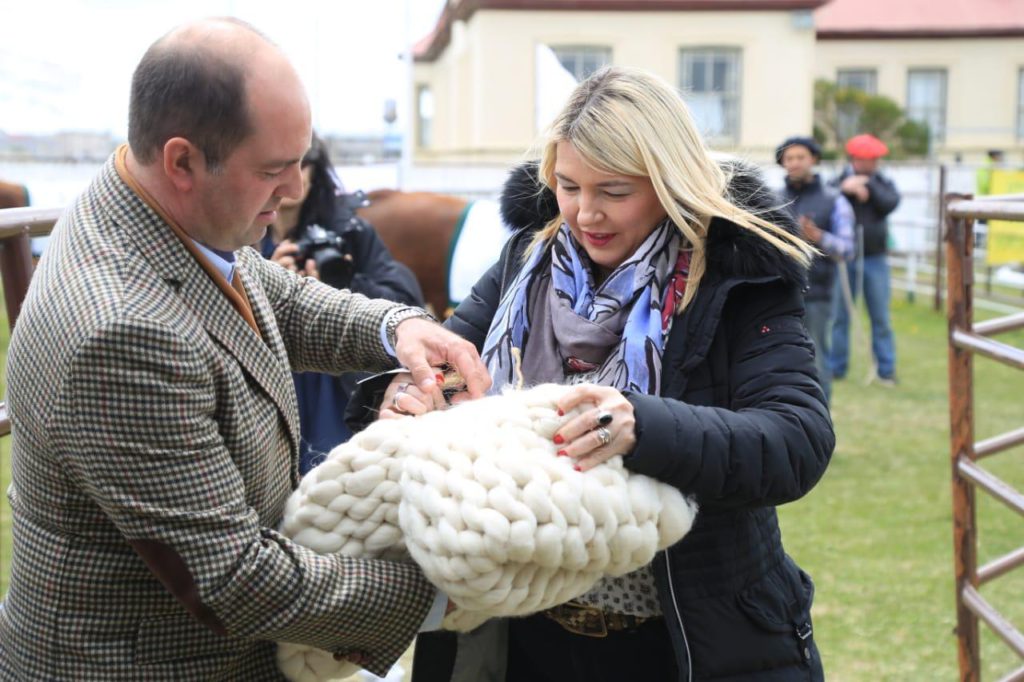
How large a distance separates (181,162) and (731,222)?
39.2 inches

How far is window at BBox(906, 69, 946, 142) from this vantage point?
32719 millimetres

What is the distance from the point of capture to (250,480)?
183cm

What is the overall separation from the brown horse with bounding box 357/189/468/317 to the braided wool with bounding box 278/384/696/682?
486 centimetres

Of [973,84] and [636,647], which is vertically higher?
[973,84]

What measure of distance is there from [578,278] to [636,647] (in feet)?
2.39

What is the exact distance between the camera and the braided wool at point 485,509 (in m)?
1.69

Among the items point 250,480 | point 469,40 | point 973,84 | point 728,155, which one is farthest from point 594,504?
point 973,84

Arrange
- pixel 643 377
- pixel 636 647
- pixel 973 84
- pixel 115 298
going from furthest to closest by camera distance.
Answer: pixel 973 84
pixel 636 647
pixel 643 377
pixel 115 298

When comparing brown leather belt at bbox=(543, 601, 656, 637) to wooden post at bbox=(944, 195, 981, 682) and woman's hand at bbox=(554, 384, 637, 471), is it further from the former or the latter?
wooden post at bbox=(944, 195, 981, 682)

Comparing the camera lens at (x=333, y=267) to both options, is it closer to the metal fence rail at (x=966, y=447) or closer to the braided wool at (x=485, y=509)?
the metal fence rail at (x=966, y=447)

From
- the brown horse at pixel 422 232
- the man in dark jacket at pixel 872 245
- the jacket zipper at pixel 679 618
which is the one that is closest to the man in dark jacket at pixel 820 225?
the man in dark jacket at pixel 872 245

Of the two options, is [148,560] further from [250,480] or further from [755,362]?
[755,362]

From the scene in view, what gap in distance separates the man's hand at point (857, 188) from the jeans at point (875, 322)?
0.59 m

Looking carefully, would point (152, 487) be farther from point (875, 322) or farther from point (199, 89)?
point (875, 322)
